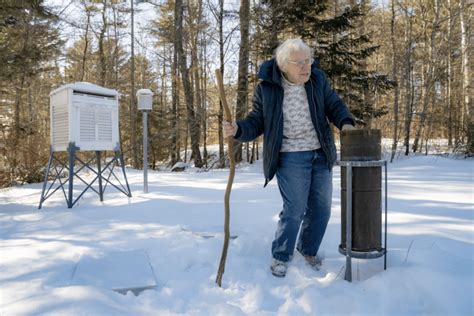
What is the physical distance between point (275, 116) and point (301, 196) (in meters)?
0.54

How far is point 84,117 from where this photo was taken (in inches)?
185

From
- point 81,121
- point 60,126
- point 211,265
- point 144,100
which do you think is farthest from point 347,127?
point 144,100

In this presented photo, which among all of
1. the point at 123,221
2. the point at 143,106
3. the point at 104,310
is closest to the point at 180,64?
the point at 143,106

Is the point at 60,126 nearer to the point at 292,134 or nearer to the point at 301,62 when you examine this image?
the point at 292,134

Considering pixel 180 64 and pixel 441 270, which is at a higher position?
pixel 180 64

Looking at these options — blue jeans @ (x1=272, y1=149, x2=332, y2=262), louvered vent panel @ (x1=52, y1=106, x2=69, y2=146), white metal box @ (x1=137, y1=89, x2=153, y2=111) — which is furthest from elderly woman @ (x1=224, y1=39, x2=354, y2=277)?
white metal box @ (x1=137, y1=89, x2=153, y2=111)

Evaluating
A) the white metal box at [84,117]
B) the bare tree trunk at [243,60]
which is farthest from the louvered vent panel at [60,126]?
the bare tree trunk at [243,60]

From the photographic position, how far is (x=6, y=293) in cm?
196

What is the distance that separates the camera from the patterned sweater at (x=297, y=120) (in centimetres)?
239

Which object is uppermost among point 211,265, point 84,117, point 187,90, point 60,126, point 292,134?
point 187,90

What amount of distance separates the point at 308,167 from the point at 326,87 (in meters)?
0.56

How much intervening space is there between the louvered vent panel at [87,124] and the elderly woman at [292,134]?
9.93ft

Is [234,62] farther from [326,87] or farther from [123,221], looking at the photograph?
[326,87]

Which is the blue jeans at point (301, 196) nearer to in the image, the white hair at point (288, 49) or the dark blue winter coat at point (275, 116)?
the dark blue winter coat at point (275, 116)
